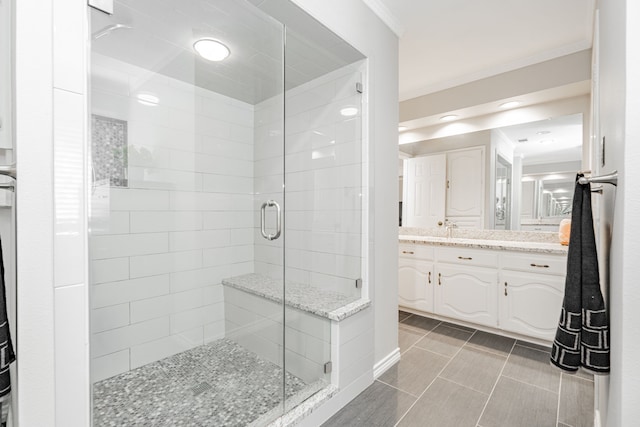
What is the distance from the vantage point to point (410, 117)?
342cm

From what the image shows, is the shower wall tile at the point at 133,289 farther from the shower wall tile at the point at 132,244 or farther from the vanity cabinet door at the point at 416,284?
the vanity cabinet door at the point at 416,284

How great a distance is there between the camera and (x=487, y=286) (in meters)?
2.65

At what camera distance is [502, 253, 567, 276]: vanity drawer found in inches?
90.6

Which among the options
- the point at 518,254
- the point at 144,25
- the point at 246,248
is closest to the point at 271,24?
the point at 144,25

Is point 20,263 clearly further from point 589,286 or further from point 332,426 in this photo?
point 589,286

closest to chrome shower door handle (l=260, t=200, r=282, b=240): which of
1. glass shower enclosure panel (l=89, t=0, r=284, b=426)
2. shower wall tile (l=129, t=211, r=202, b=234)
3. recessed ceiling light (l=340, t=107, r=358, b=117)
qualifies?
glass shower enclosure panel (l=89, t=0, r=284, b=426)

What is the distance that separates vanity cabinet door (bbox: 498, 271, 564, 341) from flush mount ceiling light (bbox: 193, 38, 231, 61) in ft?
9.50

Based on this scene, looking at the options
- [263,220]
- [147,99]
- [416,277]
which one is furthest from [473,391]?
[147,99]

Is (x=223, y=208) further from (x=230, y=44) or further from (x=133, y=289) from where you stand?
(x=230, y=44)

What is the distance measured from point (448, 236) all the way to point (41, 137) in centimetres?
343

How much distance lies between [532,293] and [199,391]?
264 cm

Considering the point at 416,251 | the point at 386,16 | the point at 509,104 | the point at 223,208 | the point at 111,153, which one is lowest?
the point at 416,251

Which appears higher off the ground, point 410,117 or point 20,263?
point 410,117

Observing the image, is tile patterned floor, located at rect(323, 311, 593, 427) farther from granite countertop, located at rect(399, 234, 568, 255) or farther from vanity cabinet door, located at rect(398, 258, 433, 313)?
granite countertop, located at rect(399, 234, 568, 255)
